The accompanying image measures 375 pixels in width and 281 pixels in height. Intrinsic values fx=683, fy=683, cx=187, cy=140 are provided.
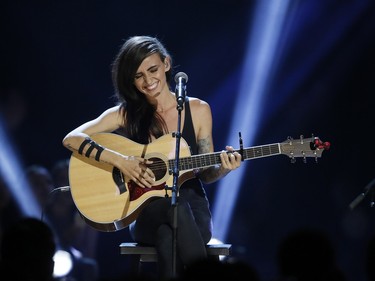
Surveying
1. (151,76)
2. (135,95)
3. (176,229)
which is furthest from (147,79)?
(176,229)

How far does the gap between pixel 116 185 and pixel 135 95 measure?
71cm

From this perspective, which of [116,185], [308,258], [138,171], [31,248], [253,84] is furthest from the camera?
[253,84]

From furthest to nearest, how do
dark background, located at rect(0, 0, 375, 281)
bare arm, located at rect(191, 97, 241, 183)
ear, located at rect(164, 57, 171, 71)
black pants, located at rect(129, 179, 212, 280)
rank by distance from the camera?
dark background, located at rect(0, 0, 375, 281) → ear, located at rect(164, 57, 171, 71) → bare arm, located at rect(191, 97, 241, 183) → black pants, located at rect(129, 179, 212, 280)

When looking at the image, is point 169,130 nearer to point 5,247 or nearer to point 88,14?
point 5,247

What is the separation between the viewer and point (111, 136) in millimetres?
4781

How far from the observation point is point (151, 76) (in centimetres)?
479

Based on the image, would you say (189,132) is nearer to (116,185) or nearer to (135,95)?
(135,95)

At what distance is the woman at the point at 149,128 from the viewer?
4.41 metres

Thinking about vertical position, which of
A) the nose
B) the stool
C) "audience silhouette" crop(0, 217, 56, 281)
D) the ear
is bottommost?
"audience silhouette" crop(0, 217, 56, 281)

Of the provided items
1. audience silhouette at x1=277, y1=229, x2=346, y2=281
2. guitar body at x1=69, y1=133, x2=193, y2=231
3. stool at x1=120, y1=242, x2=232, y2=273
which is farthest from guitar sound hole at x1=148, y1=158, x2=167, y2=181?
audience silhouette at x1=277, y1=229, x2=346, y2=281

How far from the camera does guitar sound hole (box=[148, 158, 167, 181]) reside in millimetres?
4504

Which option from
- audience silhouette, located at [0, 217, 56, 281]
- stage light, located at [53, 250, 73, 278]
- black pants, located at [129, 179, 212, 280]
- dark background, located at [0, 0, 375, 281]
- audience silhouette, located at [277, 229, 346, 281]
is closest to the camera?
audience silhouette, located at [277, 229, 346, 281]

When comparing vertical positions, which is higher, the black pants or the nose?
the nose

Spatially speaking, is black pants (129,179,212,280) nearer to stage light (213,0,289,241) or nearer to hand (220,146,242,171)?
hand (220,146,242,171)
